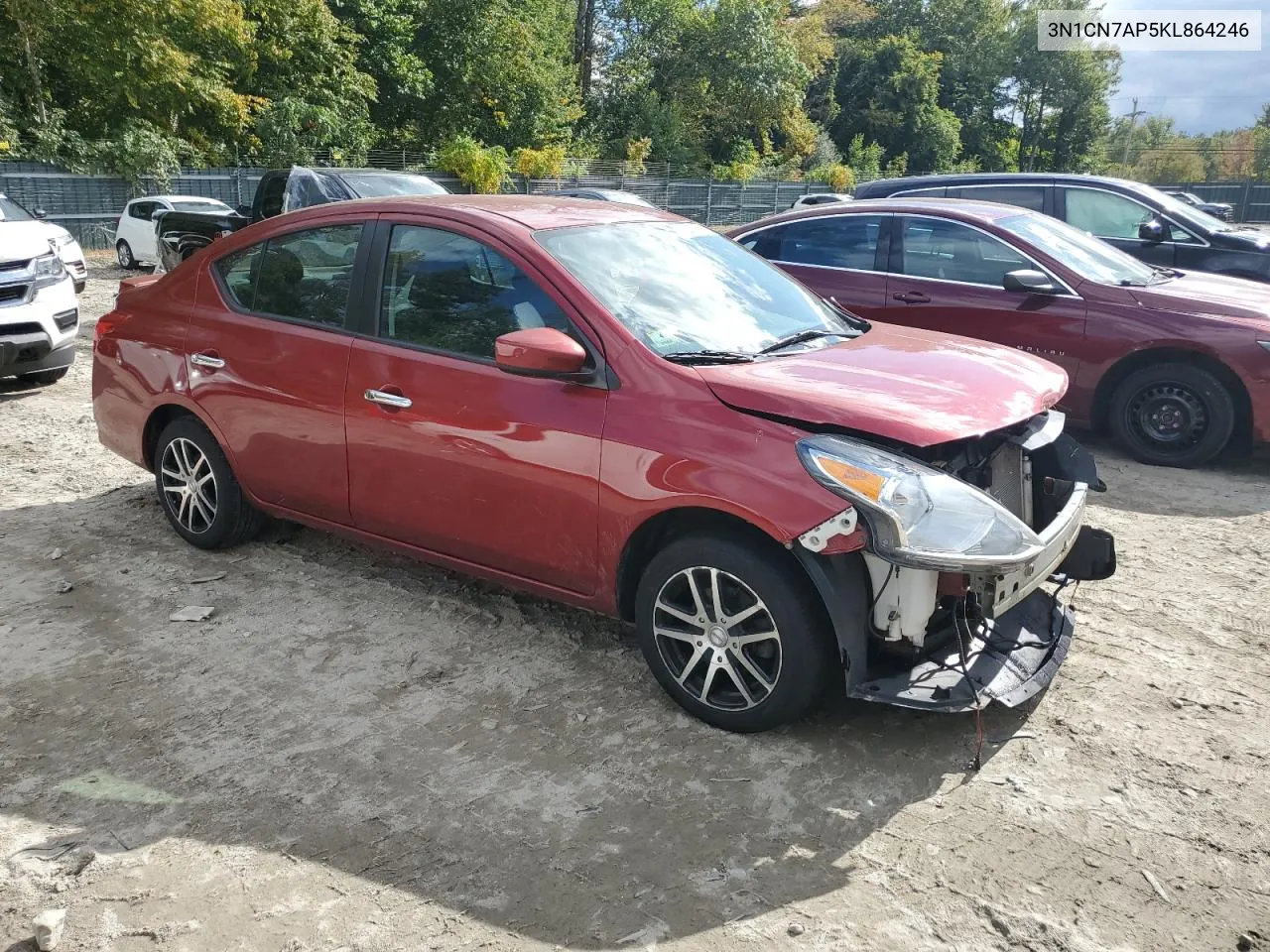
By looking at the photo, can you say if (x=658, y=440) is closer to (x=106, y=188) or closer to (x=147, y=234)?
(x=147, y=234)

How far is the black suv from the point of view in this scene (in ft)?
30.8

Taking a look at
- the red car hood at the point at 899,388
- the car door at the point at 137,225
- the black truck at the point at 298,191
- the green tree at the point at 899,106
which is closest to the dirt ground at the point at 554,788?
the red car hood at the point at 899,388

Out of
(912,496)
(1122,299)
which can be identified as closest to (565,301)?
(912,496)

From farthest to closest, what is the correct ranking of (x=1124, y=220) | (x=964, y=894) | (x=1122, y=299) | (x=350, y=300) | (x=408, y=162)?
(x=408, y=162) < (x=1124, y=220) < (x=1122, y=299) < (x=350, y=300) < (x=964, y=894)

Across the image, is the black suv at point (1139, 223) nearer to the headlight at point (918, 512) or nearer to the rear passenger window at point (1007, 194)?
the rear passenger window at point (1007, 194)

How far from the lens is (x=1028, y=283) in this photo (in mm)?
6859

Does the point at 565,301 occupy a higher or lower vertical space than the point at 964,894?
higher

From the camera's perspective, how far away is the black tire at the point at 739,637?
325 centimetres

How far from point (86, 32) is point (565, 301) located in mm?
27020

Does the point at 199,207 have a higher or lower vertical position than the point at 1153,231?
higher

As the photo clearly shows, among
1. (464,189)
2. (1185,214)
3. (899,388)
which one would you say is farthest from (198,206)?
(899,388)

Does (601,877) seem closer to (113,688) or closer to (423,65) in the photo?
(113,688)

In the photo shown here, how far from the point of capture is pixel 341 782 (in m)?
3.30

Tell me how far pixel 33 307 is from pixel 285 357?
4.72 meters
